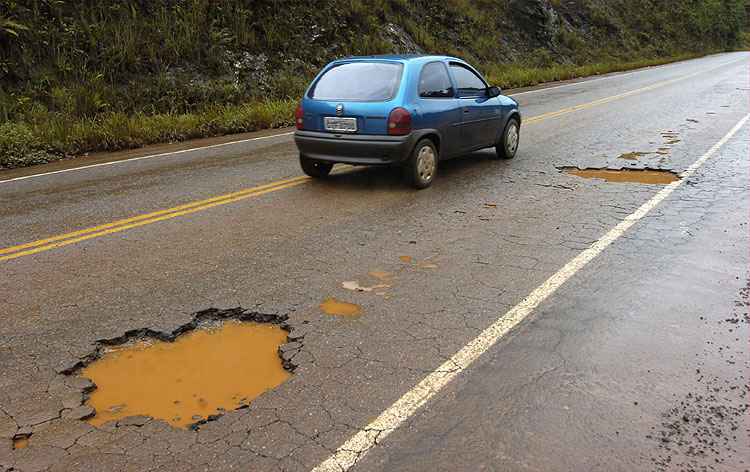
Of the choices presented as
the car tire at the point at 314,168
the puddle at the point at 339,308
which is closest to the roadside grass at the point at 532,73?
the car tire at the point at 314,168

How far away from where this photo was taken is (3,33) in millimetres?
13930

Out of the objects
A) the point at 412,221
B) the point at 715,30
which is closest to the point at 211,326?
the point at 412,221

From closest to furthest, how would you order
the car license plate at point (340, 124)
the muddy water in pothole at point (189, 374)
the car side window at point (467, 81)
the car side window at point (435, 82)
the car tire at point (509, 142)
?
the muddy water in pothole at point (189, 374) < the car license plate at point (340, 124) < the car side window at point (435, 82) < the car side window at point (467, 81) < the car tire at point (509, 142)

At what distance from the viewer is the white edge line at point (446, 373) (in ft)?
9.33

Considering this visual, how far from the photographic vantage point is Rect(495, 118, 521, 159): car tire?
32.7ft

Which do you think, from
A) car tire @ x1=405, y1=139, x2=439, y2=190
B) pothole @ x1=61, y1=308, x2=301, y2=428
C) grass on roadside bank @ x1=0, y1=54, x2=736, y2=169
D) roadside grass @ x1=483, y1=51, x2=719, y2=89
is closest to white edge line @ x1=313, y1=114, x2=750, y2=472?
pothole @ x1=61, y1=308, x2=301, y2=428

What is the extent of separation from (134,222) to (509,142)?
5.91 meters

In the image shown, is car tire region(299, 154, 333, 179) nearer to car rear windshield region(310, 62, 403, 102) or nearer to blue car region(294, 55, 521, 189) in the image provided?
blue car region(294, 55, 521, 189)

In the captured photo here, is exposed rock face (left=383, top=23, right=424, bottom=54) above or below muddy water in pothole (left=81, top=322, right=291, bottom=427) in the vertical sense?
above

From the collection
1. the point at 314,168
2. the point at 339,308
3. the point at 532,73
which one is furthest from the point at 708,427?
the point at 532,73

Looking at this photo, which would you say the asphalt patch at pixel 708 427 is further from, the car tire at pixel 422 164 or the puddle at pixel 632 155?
the puddle at pixel 632 155

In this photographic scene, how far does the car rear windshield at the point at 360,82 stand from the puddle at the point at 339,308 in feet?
12.6

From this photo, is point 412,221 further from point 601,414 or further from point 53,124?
point 53,124

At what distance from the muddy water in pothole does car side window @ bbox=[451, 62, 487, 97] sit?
222 inches
